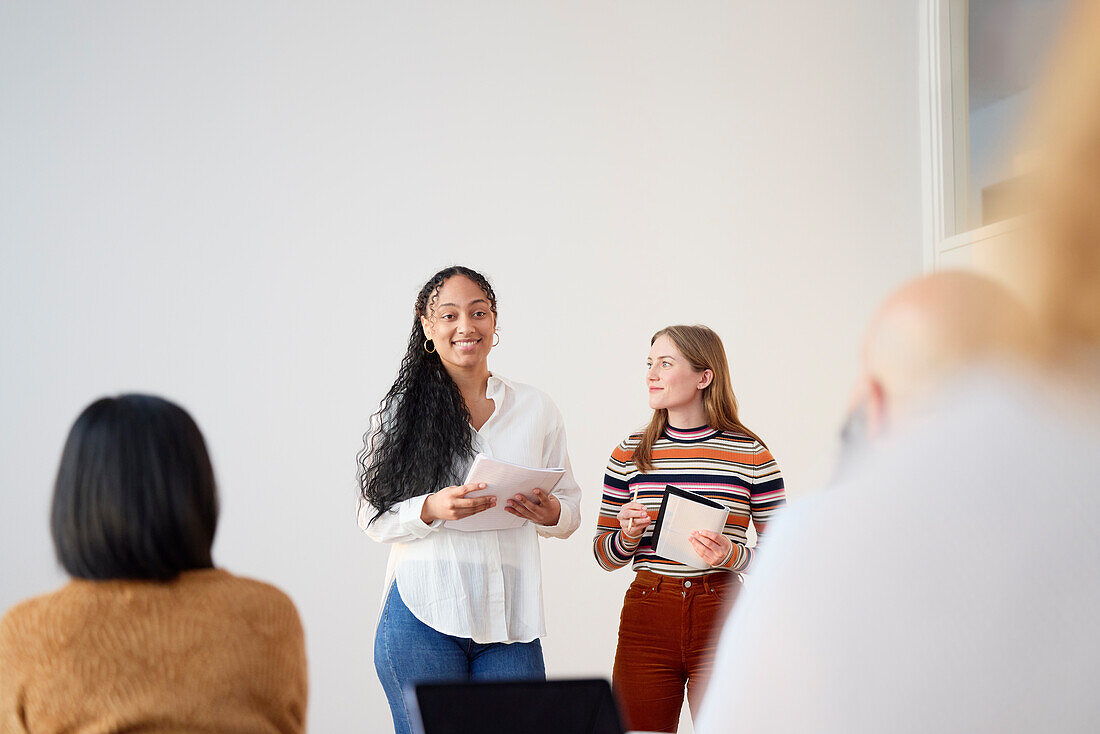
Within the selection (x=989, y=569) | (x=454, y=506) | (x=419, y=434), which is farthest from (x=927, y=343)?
(x=419, y=434)

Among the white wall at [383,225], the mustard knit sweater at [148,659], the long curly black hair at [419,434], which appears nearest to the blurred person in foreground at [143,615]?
the mustard knit sweater at [148,659]

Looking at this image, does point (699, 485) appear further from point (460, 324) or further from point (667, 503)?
point (460, 324)

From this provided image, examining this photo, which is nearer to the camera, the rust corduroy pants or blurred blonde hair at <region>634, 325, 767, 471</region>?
the rust corduroy pants

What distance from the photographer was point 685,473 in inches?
111

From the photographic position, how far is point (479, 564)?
2.52m

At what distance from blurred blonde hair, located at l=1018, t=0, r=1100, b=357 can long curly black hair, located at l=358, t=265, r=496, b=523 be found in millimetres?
2229

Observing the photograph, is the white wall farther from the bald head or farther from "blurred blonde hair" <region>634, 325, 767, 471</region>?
the bald head

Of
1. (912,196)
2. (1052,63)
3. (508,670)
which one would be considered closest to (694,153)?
(912,196)

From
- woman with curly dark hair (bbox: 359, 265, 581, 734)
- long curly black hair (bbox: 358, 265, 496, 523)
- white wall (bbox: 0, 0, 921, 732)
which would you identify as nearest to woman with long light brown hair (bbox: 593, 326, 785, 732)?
woman with curly dark hair (bbox: 359, 265, 581, 734)

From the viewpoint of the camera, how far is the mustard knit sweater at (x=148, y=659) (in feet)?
4.40

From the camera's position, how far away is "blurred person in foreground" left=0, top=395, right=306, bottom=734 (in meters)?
1.34

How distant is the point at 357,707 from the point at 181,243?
210cm

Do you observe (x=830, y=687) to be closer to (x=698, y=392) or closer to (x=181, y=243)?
(x=698, y=392)

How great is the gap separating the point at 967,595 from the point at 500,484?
2.02 meters
